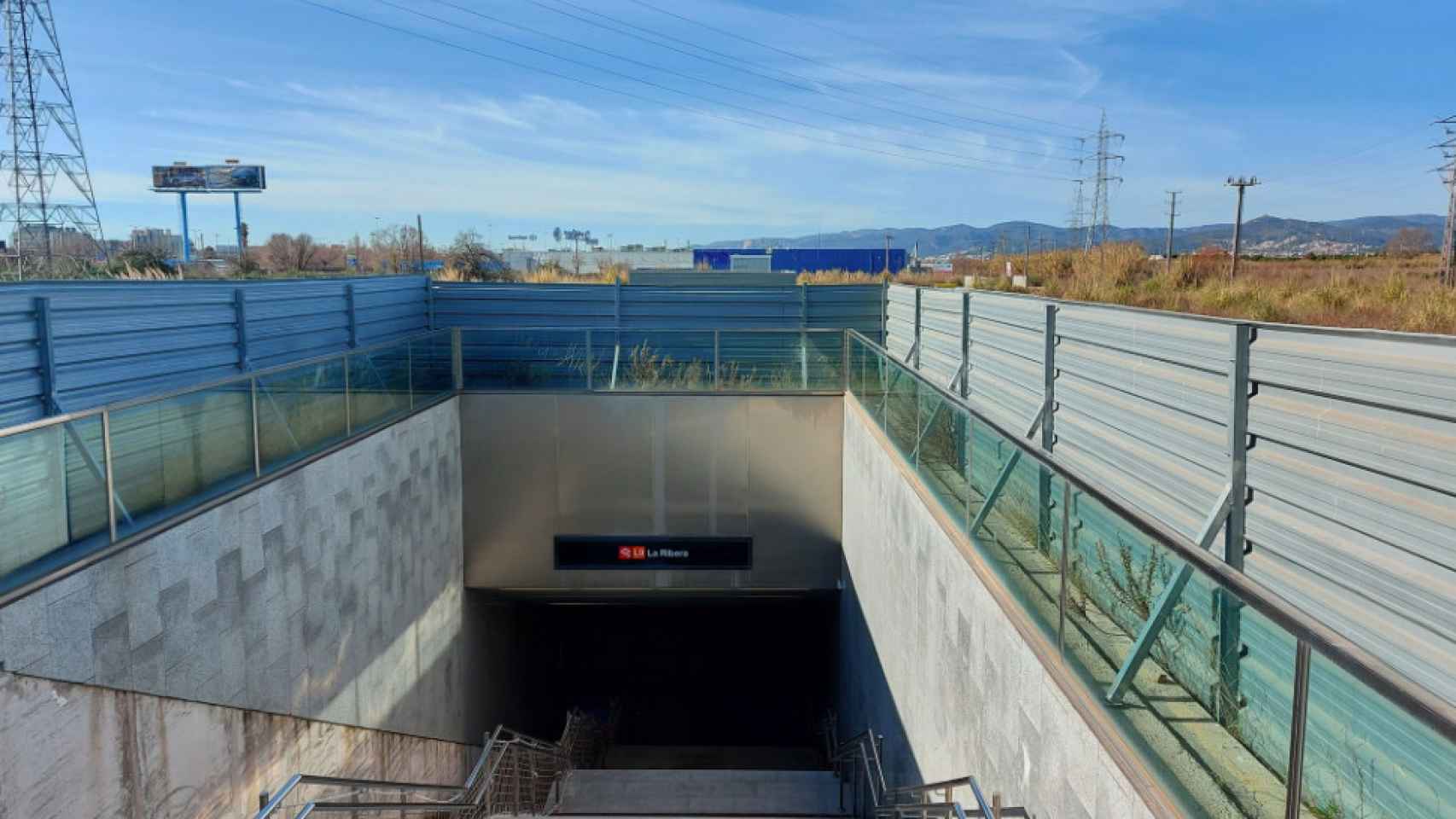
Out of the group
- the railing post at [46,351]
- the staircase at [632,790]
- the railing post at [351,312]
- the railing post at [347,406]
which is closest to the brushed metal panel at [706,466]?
the staircase at [632,790]

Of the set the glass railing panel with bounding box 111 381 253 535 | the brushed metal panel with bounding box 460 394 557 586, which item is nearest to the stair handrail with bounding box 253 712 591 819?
the glass railing panel with bounding box 111 381 253 535

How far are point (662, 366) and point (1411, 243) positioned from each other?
50.7ft

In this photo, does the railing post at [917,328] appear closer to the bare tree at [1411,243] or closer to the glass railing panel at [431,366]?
the glass railing panel at [431,366]

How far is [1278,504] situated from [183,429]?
679 centimetres

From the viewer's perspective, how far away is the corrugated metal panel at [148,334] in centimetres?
773

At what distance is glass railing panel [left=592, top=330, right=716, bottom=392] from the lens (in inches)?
599

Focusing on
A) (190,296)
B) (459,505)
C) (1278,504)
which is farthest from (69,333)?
(1278,504)

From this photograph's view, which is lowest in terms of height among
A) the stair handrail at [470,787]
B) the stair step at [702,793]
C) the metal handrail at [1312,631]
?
the stair step at [702,793]

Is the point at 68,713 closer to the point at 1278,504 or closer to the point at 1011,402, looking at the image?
the point at 1278,504

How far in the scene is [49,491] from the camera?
5504 millimetres

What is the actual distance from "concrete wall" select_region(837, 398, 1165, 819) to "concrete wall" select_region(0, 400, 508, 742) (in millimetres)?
4980

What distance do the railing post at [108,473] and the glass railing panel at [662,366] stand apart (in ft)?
30.5

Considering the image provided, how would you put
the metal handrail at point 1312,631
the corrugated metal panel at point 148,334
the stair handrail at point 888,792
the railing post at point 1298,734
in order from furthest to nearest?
1. the corrugated metal panel at point 148,334
2. the stair handrail at point 888,792
3. the railing post at point 1298,734
4. the metal handrail at point 1312,631

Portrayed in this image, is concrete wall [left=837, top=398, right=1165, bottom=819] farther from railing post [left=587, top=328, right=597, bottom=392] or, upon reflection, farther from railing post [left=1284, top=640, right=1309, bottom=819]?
railing post [left=587, top=328, right=597, bottom=392]
